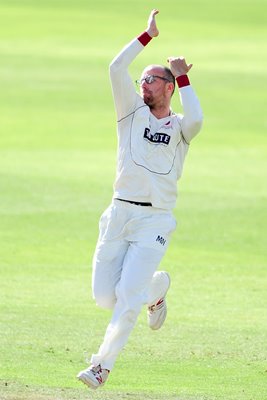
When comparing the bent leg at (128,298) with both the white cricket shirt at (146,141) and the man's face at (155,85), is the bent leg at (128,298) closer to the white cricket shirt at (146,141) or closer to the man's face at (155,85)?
the white cricket shirt at (146,141)

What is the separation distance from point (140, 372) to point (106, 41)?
101ft

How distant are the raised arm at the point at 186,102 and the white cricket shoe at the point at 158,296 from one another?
1.19 metres

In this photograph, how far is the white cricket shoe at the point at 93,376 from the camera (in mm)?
9016

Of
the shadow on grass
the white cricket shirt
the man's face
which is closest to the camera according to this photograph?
the shadow on grass

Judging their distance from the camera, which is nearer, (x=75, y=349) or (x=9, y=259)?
(x=75, y=349)

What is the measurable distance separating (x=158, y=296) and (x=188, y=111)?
155cm

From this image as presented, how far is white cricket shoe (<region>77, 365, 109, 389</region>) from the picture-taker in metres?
9.02

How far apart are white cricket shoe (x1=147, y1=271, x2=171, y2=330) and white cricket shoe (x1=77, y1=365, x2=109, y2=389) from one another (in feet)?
3.53

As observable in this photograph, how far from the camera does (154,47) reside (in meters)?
40.0

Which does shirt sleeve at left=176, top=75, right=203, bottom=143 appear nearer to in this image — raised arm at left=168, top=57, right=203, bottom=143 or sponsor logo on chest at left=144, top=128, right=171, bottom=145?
raised arm at left=168, top=57, right=203, bottom=143

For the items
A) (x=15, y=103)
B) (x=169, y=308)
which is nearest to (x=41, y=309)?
(x=169, y=308)

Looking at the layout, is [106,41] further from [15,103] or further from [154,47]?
[15,103]

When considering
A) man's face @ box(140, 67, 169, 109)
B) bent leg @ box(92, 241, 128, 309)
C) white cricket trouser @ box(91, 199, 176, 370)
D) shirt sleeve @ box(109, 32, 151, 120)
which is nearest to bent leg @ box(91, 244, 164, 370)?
white cricket trouser @ box(91, 199, 176, 370)

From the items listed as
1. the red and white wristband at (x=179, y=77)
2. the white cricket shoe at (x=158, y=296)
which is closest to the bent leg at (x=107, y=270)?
the white cricket shoe at (x=158, y=296)
